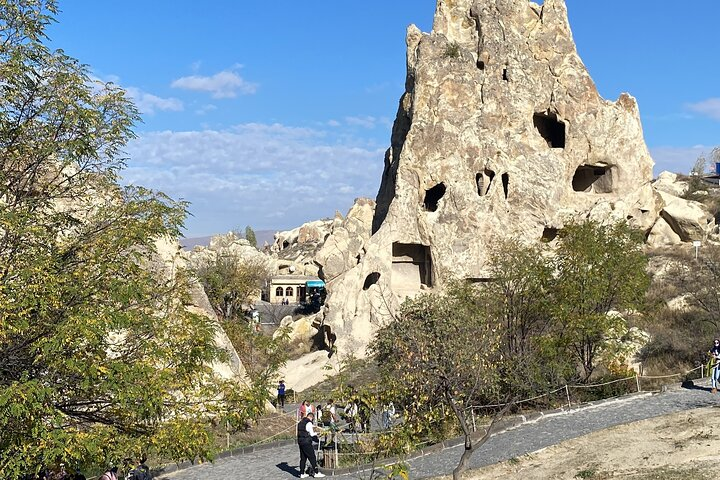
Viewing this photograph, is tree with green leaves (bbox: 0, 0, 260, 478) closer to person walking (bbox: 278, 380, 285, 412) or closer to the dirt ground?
the dirt ground

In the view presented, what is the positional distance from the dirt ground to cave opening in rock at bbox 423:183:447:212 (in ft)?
70.3

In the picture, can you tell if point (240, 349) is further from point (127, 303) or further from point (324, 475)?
point (127, 303)

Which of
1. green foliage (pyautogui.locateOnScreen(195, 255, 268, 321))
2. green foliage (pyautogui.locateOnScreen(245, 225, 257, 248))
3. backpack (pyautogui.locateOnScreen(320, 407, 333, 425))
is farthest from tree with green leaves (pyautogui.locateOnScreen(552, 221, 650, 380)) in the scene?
green foliage (pyautogui.locateOnScreen(245, 225, 257, 248))

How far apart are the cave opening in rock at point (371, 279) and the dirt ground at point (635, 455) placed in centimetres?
1916

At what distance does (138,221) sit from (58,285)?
170 cm

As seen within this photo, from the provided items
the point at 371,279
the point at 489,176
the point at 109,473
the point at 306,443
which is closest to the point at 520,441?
the point at 306,443

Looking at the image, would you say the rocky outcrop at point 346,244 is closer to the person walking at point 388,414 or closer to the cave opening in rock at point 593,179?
the cave opening in rock at point 593,179

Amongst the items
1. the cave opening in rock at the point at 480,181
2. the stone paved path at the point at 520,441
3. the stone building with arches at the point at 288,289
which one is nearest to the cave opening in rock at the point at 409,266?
the cave opening in rock at the point at 480,181

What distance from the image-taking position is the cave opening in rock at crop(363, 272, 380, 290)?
110 ft

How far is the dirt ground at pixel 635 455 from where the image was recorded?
38.8ft

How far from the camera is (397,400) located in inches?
576

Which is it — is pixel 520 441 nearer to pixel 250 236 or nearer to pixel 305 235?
pixel 305 235

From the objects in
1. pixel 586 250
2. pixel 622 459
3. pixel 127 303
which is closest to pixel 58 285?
pixel 127 303

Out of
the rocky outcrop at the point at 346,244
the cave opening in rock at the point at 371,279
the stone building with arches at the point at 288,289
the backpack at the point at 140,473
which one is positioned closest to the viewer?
the backpack at the point at 140,473
